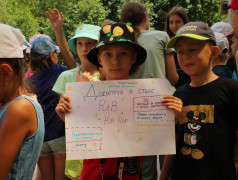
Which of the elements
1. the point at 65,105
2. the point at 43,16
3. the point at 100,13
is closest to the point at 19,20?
the point at 43,16

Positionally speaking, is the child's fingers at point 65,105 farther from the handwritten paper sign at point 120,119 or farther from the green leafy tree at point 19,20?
the green leafy tree at point 19,20

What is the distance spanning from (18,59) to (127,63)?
0.81 m

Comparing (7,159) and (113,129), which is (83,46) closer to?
(113,129)

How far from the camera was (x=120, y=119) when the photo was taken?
1.95 meters

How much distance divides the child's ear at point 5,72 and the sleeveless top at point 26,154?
14 cm

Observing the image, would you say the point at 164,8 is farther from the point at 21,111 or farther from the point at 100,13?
the point at 21,111

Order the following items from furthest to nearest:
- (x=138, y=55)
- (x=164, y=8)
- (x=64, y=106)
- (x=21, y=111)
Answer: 1. (x=164, y=8)
2. (x=138, y=55)
3. (x=64, y=106)
4. (x=21, y=111)

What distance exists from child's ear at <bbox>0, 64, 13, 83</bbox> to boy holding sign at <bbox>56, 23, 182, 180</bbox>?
0.38 meters

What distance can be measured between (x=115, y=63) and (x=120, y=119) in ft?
1.41

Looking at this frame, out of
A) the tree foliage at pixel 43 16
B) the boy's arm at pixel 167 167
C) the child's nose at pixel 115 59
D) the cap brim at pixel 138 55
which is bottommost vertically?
the boy's arm at pixel 167 167

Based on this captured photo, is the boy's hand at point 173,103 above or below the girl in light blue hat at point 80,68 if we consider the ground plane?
below

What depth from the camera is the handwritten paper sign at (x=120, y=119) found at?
Answer: 1.91 meters

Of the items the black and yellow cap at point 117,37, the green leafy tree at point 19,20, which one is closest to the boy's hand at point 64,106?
the black and yellow cap at point 117,37

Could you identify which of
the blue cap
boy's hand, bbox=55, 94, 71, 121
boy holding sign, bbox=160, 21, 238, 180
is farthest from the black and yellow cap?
the blue cap
